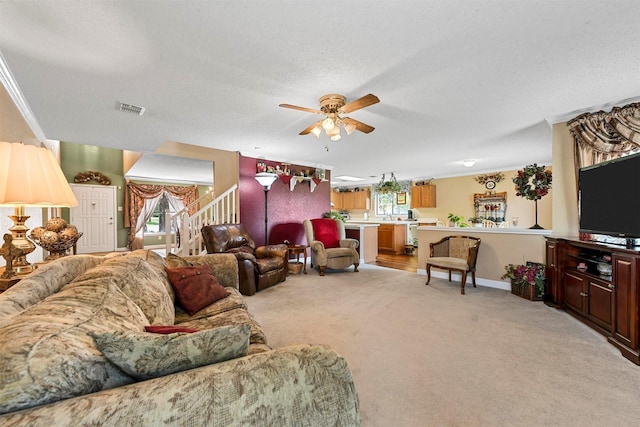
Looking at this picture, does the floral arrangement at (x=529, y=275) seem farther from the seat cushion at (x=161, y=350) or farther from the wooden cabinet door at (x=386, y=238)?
the wooden cabinet door at (x=386, y=238)

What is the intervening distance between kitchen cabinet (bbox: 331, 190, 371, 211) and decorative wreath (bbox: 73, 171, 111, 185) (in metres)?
6.71

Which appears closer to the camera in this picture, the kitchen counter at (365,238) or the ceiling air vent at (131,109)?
the ceiling air vent at (131,109)

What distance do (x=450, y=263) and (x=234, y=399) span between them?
12.5 feet

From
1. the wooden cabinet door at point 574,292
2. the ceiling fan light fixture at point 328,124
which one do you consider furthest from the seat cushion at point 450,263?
the ceiling fan light fixture at point 328,124

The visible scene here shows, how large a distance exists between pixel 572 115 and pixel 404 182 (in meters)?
5.61

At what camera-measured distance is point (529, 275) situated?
3441 mm

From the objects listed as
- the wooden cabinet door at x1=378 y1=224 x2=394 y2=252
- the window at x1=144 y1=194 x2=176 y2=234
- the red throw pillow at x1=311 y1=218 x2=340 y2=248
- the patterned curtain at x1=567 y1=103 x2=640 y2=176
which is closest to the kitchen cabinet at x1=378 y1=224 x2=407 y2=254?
the wooden cabinet door at x1=378 y1=224 x2=394 y2=252

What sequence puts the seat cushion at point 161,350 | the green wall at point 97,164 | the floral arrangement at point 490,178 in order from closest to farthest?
the seat cushion at point 161,350
the green wall at point 97,164
the floral arrangement at point 490,178

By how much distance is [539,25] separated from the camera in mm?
1671

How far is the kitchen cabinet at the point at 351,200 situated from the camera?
9.51m

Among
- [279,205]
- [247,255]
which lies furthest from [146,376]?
[279,205]

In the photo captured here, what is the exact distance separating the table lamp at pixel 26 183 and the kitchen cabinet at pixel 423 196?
7844mm

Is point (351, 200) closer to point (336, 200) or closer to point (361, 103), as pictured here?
point (336, 200)

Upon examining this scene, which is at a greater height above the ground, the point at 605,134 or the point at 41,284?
the point at 605,134
